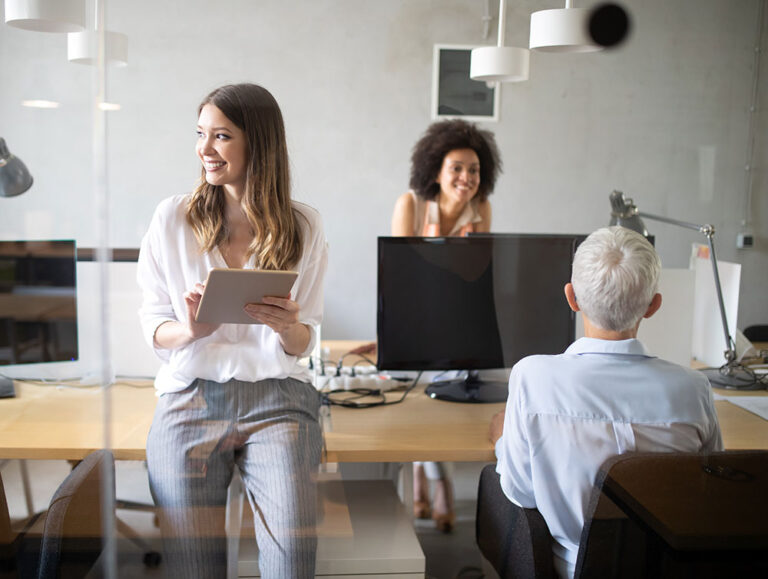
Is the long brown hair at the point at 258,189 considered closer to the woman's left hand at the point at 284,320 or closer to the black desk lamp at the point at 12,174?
the woman's left hand at the point at 284,320

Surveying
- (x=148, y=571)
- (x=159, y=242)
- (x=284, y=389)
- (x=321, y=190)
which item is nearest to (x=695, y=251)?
(x=321, y=190)

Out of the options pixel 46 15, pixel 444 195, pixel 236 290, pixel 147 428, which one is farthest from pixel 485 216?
pixel 46 15

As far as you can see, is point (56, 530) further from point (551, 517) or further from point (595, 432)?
point (595, 432)

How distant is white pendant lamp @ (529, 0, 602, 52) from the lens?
1.51m

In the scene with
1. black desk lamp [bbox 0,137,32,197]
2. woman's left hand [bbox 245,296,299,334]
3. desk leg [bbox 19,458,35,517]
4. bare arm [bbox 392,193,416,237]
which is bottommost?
desk leg [bbox 19,458,35,517]

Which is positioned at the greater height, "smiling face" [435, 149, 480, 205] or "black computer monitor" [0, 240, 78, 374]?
"smiling face" [435, 149, 480, 205]

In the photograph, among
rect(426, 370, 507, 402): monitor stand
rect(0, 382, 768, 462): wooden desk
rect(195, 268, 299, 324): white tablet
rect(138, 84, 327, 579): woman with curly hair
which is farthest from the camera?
rect(426, 370, 507, 402): monitor stand

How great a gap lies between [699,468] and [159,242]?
45.2 inches

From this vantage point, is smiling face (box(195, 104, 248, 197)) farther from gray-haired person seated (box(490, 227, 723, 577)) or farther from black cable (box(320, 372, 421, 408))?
gray-haired person seated (box(490, 227, 723, 577))

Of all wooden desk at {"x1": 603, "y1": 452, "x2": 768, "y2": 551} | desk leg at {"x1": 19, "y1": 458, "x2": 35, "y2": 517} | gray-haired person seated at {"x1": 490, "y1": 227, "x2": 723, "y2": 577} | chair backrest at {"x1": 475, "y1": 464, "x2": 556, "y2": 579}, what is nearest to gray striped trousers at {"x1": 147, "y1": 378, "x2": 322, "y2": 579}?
desk leg at {"x1": 19, "y1": 458, "x2": 35, "y2": 517}

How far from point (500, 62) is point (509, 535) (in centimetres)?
100

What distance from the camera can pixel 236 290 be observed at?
1.33m

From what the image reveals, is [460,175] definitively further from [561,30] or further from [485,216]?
[561,30]

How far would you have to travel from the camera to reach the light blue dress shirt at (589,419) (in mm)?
1333
